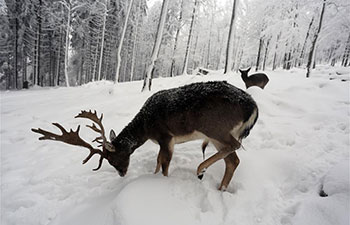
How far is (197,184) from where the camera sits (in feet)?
8.68

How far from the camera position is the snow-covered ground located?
6.75 ft

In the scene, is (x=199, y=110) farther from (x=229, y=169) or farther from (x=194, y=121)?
(x=229, y=169)

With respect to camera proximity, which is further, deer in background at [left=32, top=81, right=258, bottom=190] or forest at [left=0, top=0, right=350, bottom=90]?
forest at [left=0, top=0, right=350, bottom=90]

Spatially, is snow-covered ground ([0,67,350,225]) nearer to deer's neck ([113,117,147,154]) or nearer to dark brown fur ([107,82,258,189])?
dark brown fur ([107,82,258,189])

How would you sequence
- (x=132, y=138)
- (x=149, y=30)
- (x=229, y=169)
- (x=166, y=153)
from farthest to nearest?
(x=149, y=30)
(x=132, y=138)
(x=166, y=153)
(x=229, y=169)

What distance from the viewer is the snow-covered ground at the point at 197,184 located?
Answer: 2059 millimetres

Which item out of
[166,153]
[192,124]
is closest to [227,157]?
[192,124]

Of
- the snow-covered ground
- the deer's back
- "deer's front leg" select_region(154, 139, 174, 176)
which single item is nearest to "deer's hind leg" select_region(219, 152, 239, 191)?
the snow-covered ground

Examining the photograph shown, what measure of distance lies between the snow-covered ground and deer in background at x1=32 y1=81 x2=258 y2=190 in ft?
1.05

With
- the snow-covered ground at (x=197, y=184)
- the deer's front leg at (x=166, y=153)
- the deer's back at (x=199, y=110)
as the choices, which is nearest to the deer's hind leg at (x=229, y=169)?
the snow-covered ground at (x=197, y=184)

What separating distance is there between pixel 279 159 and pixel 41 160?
4599 mm

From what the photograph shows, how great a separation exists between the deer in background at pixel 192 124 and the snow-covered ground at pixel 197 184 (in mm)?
321

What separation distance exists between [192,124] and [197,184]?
865mm

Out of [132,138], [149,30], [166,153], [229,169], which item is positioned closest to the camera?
[229,169]
